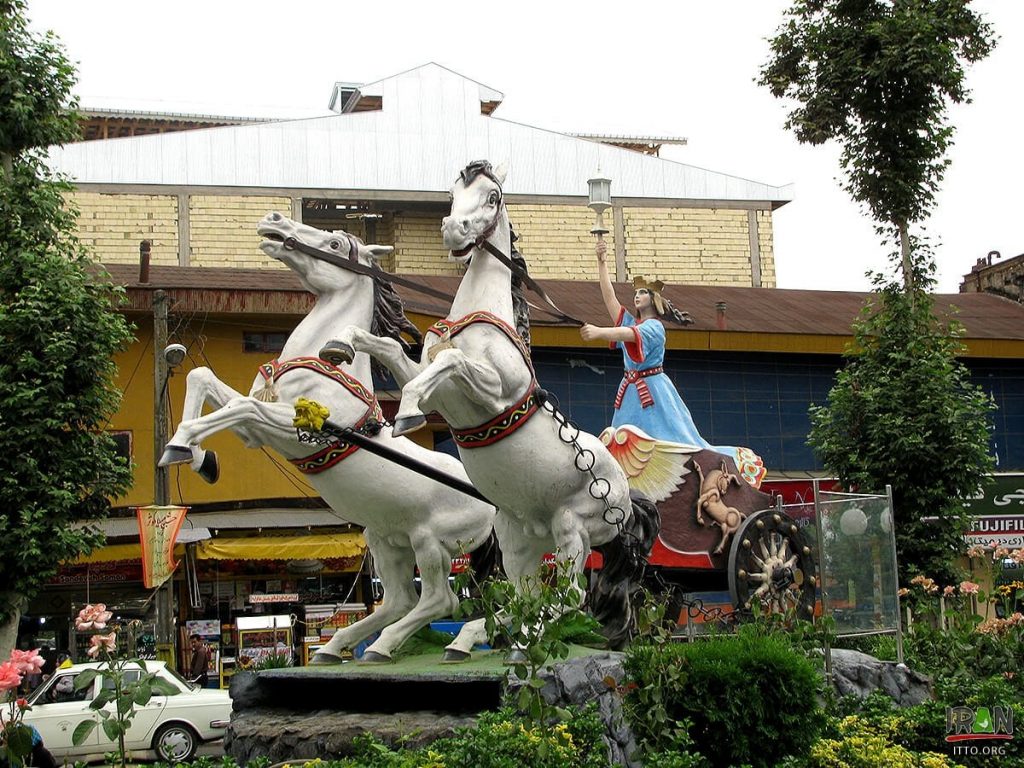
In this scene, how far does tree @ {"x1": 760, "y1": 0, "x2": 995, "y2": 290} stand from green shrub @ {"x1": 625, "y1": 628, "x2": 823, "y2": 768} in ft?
31.1

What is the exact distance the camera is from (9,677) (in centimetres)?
519

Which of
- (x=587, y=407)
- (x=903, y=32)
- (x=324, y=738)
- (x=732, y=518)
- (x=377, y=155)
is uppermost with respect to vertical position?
(x=377, y=155)

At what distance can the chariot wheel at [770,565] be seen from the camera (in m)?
8.18

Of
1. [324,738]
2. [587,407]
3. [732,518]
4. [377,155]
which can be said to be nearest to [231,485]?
[587,407]

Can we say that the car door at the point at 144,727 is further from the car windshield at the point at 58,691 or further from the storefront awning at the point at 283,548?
the storefront awning at the point at 283,548

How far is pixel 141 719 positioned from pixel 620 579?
25.6 ft

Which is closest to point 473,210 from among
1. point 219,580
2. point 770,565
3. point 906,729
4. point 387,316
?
point 387,316

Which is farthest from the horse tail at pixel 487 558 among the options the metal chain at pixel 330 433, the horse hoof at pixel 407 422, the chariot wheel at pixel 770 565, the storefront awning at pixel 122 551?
the storefront awning at pixel 122 551

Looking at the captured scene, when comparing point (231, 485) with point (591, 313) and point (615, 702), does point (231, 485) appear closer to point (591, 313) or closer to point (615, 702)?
point (591, 313)

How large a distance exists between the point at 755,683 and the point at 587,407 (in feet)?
46.6

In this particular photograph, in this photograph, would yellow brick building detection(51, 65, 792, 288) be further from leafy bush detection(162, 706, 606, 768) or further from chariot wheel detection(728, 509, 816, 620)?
leafy bush detection(162, 706, 606, 768)

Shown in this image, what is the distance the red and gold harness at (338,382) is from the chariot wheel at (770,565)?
2.40 m

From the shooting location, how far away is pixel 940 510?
46.5 feet

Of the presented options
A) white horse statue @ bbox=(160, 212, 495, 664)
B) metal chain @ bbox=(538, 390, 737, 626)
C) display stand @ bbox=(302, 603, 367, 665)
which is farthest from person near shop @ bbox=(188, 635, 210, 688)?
metal chain @ bbox=(538, 390, 737, 626)
